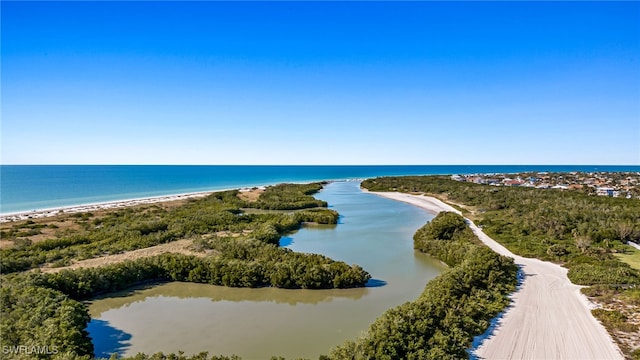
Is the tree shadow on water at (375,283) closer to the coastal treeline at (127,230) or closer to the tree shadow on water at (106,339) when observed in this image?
the coastal treeline at (127,230)

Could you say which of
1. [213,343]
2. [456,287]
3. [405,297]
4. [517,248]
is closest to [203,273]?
[213,343]

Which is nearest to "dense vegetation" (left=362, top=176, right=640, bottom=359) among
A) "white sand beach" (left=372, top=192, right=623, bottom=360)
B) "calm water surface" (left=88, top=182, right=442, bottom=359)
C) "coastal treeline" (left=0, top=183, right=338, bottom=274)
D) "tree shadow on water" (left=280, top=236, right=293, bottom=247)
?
"white sand beach" (left=372, top=192, right=623, bottom=360)

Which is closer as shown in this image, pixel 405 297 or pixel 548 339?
pixel 548 339

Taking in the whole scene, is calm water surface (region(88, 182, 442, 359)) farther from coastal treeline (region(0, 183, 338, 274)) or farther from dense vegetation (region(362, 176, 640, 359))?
coastal treeline (region(0, 183, 338, 274))

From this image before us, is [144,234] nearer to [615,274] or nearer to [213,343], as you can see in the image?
[213,343]

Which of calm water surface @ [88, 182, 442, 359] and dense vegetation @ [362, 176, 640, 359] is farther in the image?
dense vegetation @ [362, 176, 640, 359]

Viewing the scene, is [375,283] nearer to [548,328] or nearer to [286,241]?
[548,328]
